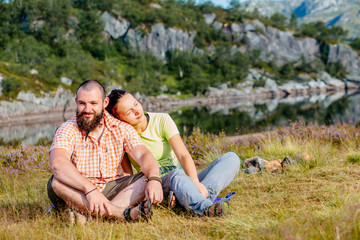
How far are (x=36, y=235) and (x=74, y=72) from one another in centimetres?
5635

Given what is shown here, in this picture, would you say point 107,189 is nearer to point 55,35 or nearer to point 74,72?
point 74,72

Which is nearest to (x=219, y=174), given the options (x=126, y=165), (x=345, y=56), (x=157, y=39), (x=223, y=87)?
(x=126, y=165)

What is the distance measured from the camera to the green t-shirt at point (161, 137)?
3795 mm

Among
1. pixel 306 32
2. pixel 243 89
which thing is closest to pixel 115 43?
pixel 243 89

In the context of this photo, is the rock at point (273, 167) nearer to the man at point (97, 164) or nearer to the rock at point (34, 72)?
the man at point (97, 164)

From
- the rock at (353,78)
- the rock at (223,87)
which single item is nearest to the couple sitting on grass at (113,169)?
the rock at (223,87)

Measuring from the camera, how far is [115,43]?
3290 inches

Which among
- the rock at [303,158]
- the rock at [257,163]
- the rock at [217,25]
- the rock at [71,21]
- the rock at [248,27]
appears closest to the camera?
the rock at [303,158]

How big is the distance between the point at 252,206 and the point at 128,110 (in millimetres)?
1886

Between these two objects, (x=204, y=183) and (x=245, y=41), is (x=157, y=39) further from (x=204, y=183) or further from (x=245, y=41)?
(x=204, y=183)

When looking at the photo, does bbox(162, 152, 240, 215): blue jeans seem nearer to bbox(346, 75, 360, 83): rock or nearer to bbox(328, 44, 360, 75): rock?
bbox(346, 75, 360, 83): rock

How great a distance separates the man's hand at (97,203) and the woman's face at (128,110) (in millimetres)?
994

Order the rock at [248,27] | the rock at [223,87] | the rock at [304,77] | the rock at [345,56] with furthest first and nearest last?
the rock at [248,27] → the rock at [345,56] → the rock at [304,77] → the rock at [223,87]

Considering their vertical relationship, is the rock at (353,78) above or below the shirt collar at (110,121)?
above
